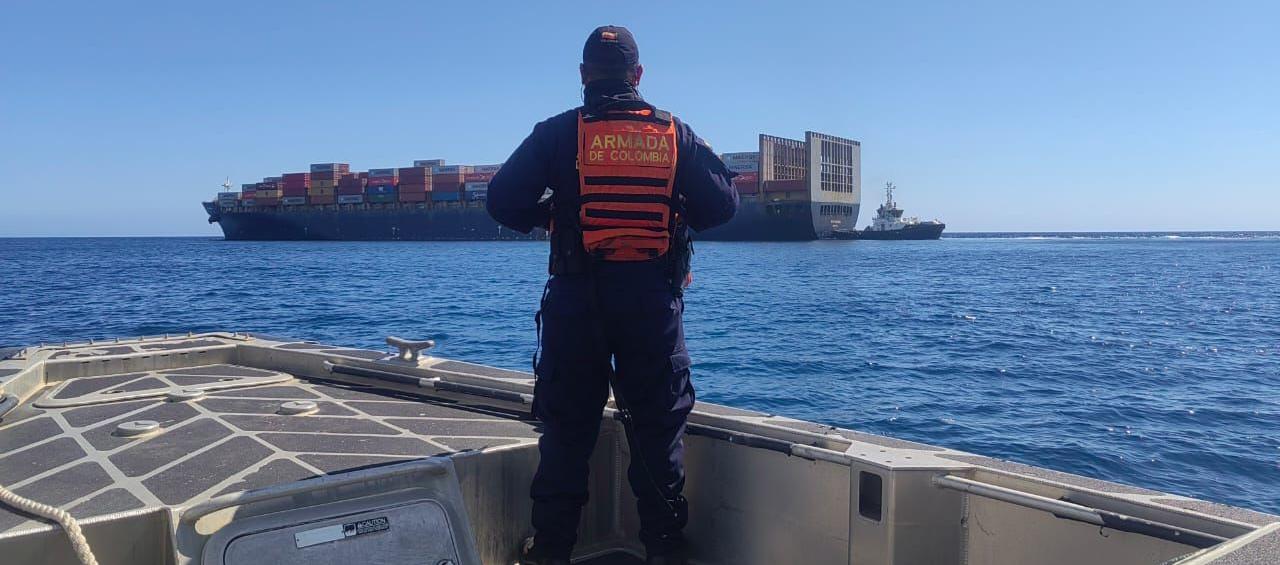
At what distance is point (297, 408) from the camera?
292 cm

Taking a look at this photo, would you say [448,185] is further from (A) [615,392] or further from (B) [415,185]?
(A) [615,392]

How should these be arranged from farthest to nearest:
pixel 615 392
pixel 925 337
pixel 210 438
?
pixel 925 337 < pixel 210 438 < pixel 615 392

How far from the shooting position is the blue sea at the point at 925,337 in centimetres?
846

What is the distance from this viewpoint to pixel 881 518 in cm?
204

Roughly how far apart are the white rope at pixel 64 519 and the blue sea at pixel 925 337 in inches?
285

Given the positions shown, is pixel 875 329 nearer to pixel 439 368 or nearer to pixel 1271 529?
pixel 439 368

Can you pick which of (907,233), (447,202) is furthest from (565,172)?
(907,233)

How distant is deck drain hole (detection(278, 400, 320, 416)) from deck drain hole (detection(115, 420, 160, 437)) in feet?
1.30

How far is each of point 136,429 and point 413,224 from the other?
254 feet

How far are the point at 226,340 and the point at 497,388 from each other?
180cm

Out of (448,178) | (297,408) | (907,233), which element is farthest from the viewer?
(907,233)

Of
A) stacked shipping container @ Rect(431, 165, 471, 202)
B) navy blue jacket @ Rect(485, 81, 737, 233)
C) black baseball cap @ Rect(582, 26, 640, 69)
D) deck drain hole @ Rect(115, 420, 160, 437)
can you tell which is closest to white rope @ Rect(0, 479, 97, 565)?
deck drain hole @ Rect(115, 420, 160, 437)

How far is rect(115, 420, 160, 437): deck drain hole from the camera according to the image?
2.55 meters

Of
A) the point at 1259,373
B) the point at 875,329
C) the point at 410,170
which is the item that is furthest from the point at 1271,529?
the point at 410,170
